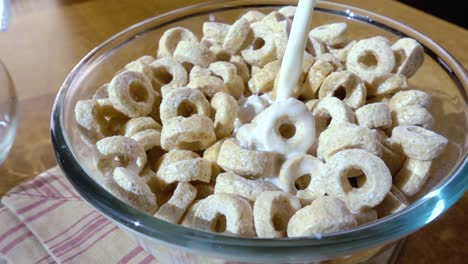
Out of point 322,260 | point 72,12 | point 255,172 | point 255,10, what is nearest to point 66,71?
point 72,12

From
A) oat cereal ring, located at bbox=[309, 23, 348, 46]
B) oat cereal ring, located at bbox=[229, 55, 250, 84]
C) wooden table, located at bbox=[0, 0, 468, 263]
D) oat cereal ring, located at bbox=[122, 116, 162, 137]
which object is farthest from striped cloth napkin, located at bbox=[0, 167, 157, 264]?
oat cereal ring, located at bbox=[309, 23, 348, 46]

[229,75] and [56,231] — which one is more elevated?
[229,75]

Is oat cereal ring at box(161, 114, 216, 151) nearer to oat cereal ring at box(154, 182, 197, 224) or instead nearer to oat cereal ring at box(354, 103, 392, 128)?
oat cereal ring at box(154, 182, 197, 224)

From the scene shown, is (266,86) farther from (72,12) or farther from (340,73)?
(72,12)

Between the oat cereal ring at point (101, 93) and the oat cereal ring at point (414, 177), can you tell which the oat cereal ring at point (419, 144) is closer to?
the oat cereal ring at point (414, 177)

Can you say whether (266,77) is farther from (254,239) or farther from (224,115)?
(254,239)

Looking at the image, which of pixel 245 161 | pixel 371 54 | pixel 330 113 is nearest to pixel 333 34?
pixel 371 54
